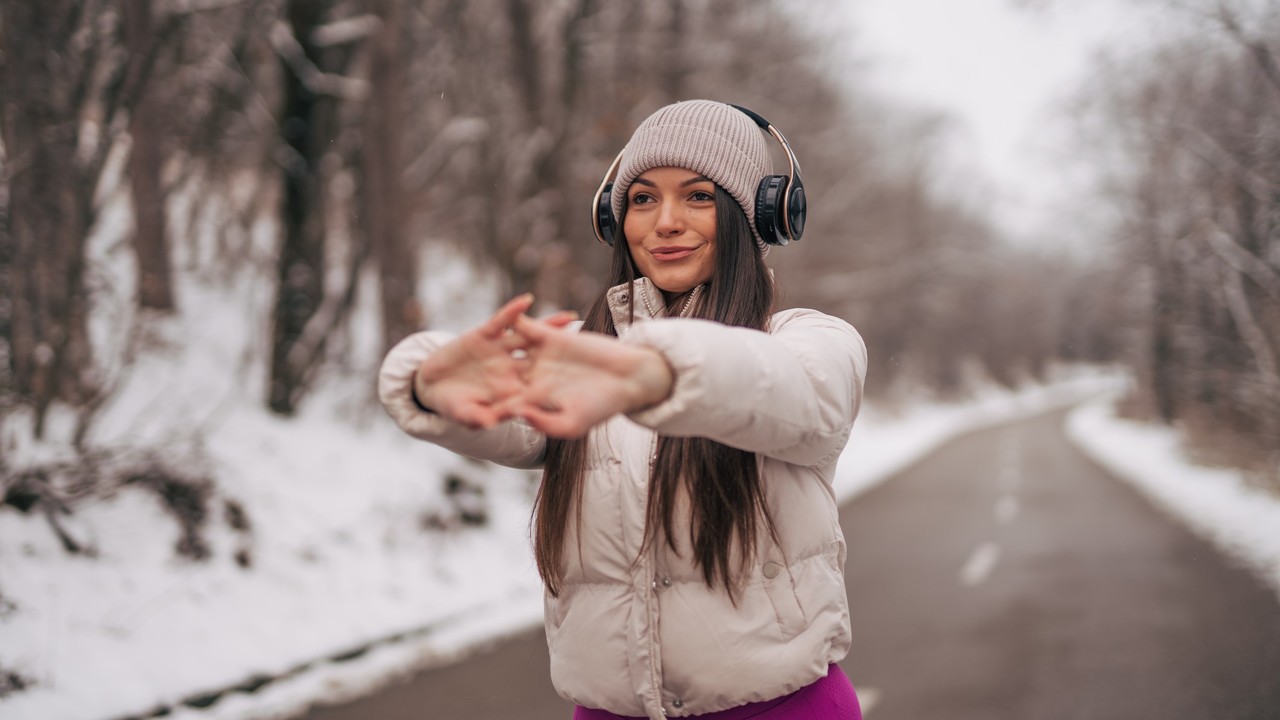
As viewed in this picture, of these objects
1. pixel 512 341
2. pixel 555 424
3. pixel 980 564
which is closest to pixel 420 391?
pixel 512 341

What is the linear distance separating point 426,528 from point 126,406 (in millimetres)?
2686

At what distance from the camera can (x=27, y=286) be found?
18.8 feet

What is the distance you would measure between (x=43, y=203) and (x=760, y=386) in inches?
231

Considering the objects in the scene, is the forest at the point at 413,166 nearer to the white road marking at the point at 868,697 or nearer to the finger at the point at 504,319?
the finger at the point at 504,319

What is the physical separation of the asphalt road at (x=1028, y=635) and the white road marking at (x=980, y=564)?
2cm

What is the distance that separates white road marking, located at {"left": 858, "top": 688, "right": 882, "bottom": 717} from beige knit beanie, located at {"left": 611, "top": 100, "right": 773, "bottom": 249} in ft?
12.6

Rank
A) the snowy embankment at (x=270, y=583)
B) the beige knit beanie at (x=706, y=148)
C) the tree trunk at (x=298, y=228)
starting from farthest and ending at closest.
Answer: the tree trunk at (x=298, y=228) < the snowy embankment at (x=270, y=583) < the beige knit beanie at (x=706, y=148)

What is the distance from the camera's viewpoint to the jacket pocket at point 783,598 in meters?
1.64

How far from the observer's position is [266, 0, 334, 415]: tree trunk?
9555mm

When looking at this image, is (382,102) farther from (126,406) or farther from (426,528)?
(426,528)

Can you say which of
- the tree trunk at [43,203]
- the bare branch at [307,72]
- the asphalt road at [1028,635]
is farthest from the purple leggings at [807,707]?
the bare branch at [307,72]

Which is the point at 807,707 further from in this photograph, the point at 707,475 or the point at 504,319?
the point at 504,319

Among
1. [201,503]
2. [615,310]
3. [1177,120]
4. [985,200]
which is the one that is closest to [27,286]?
[201,503]

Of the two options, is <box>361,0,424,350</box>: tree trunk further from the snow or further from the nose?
the nose
